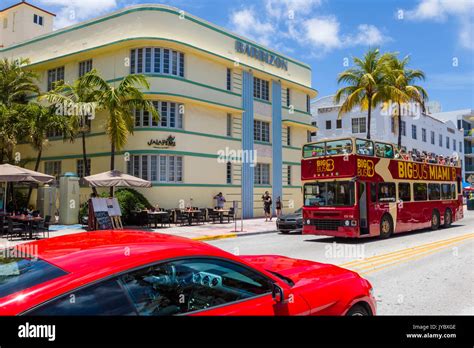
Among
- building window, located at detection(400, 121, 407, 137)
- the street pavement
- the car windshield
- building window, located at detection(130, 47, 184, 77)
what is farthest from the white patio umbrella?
building window, located at detection(400, 121, 407, 137)

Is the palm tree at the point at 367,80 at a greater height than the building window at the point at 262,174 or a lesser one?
greater

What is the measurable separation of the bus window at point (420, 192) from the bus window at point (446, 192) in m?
2.40

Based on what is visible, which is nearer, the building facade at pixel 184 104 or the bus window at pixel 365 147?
the bus window at pixel 365 147

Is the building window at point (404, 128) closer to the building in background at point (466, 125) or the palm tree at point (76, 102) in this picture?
the building in background at point (466, 125)

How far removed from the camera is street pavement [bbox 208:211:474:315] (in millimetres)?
6637

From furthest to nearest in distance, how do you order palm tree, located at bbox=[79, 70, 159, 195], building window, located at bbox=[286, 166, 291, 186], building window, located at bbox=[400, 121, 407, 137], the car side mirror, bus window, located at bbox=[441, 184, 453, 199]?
building window, located at bbox=[400, 121, 407, 137] → building window, located at bbox=[286, 166, 291, 186] → bus window, located at bbox=[441, 184, 453, 199] → palm tree, located at bbox=[79, 70, 159, 195] → the car side mirror

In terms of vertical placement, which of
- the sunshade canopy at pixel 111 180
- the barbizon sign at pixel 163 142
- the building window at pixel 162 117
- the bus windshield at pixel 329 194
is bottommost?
the bus windshield at pixel 329 194

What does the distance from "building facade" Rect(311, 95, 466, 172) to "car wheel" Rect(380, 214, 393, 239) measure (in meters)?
26.0

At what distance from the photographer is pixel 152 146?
77.0ft

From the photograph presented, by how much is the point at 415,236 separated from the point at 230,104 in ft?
49.8

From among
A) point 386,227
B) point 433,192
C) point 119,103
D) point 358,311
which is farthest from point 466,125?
point 358,311

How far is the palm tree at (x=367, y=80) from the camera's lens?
28562 millimetres

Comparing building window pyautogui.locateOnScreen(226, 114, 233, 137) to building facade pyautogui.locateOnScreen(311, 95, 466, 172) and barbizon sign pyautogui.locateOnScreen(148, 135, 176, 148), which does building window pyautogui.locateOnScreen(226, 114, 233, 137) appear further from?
building facade pyautogui.locateOnScreen(311, 95, 466, 172)

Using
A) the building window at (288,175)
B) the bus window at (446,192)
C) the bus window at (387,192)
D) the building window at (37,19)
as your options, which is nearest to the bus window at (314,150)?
the bus window at (387,192)
